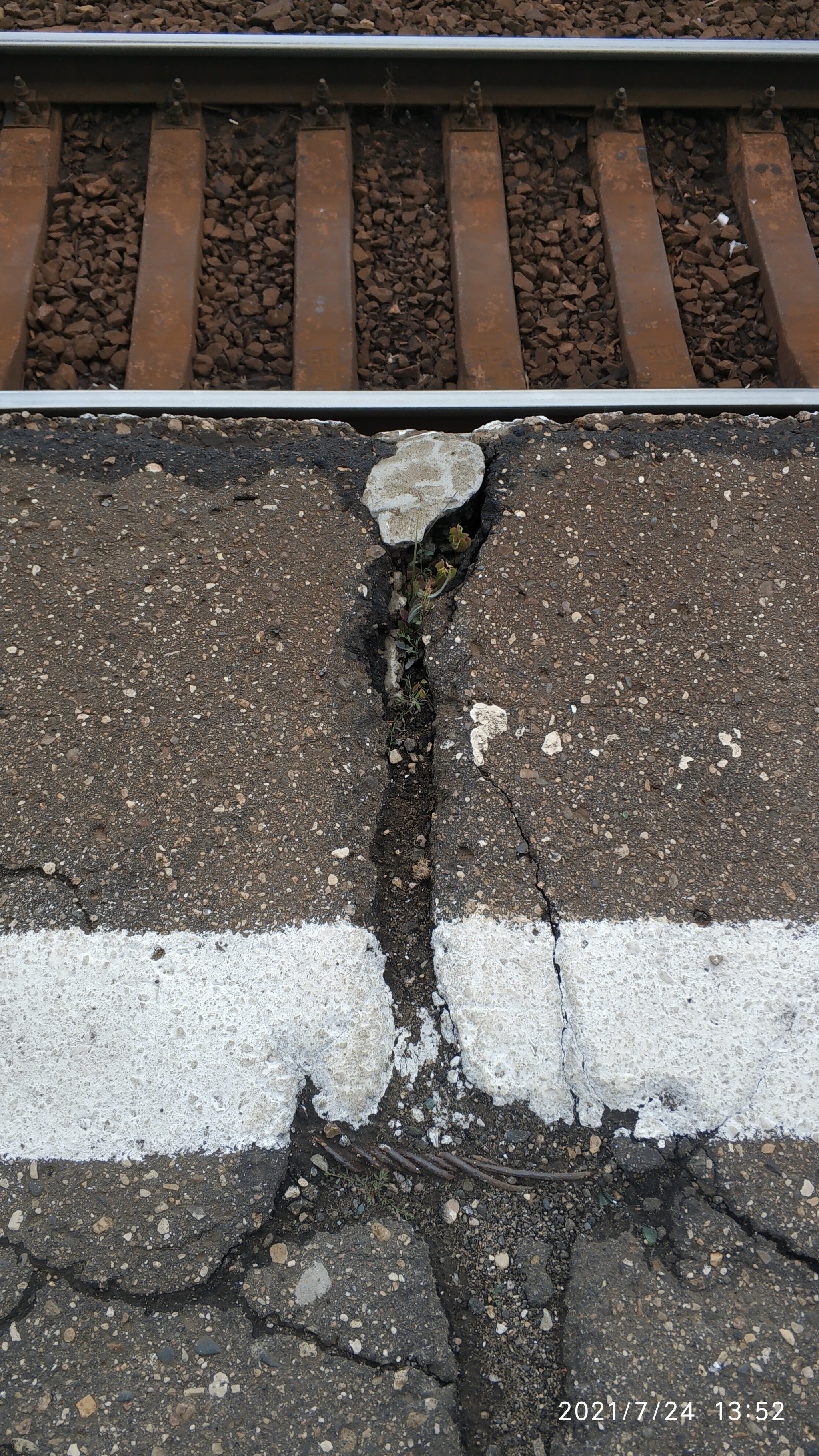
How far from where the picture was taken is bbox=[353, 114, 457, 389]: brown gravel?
2910 mm

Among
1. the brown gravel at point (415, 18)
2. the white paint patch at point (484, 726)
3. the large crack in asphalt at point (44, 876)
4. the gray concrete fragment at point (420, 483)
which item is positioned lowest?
the large crack in asphalt at point (44, 876)

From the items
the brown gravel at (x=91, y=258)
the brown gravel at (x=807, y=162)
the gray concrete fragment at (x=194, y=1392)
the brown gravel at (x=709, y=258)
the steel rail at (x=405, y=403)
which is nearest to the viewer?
the gray concrete fragment at (x=194, y=1392)

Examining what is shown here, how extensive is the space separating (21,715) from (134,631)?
0.34 metres

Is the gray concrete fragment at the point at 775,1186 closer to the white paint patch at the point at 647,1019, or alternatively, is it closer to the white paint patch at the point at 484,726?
the white paint patch at the point at 647,1019

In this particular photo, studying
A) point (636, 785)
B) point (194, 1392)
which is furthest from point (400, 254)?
point (194, 1392)

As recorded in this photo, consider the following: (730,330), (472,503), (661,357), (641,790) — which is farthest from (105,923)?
(730,330)

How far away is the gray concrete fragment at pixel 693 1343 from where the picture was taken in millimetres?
1634

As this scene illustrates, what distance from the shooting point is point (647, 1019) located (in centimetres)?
194

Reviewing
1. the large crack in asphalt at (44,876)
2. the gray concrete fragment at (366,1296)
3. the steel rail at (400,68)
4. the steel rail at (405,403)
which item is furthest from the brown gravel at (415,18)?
A: the gray concrete fragment at (366,1296)

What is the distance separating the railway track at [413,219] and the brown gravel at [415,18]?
246 millimetres

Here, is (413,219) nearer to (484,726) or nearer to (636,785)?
(484,726)

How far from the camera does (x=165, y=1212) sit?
1.77 metres

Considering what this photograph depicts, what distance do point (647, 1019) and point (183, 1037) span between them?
3.30 feet

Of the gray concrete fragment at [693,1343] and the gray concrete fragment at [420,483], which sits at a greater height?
the gray concrete fragment at [420,483]
